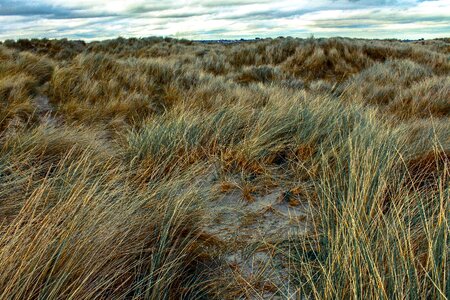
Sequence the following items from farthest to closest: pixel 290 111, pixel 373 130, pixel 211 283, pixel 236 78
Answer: pixel 236 78, pixel 290 111, pixel 373 130, pixel 211 283

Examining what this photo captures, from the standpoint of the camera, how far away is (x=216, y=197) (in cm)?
274

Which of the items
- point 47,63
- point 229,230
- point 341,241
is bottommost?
point 229,230

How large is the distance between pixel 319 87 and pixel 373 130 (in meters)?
4.90

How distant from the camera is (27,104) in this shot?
491 cm

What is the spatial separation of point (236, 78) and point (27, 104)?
18.8ft

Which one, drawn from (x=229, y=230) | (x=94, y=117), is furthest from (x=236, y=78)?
(x=229, y=230)

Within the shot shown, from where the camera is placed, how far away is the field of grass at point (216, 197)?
152 cm

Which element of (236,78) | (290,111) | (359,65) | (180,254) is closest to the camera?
(180,254)

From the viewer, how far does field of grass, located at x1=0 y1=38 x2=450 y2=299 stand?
1521mm

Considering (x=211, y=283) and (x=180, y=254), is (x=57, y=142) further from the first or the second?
(x=211, y=283)

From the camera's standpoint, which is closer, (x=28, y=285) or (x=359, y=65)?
(x=28, y=285)

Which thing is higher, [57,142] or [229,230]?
[57,142]

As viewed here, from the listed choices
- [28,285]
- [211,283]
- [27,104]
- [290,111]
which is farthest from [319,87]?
[28,285]

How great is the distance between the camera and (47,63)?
7832 millimetres
